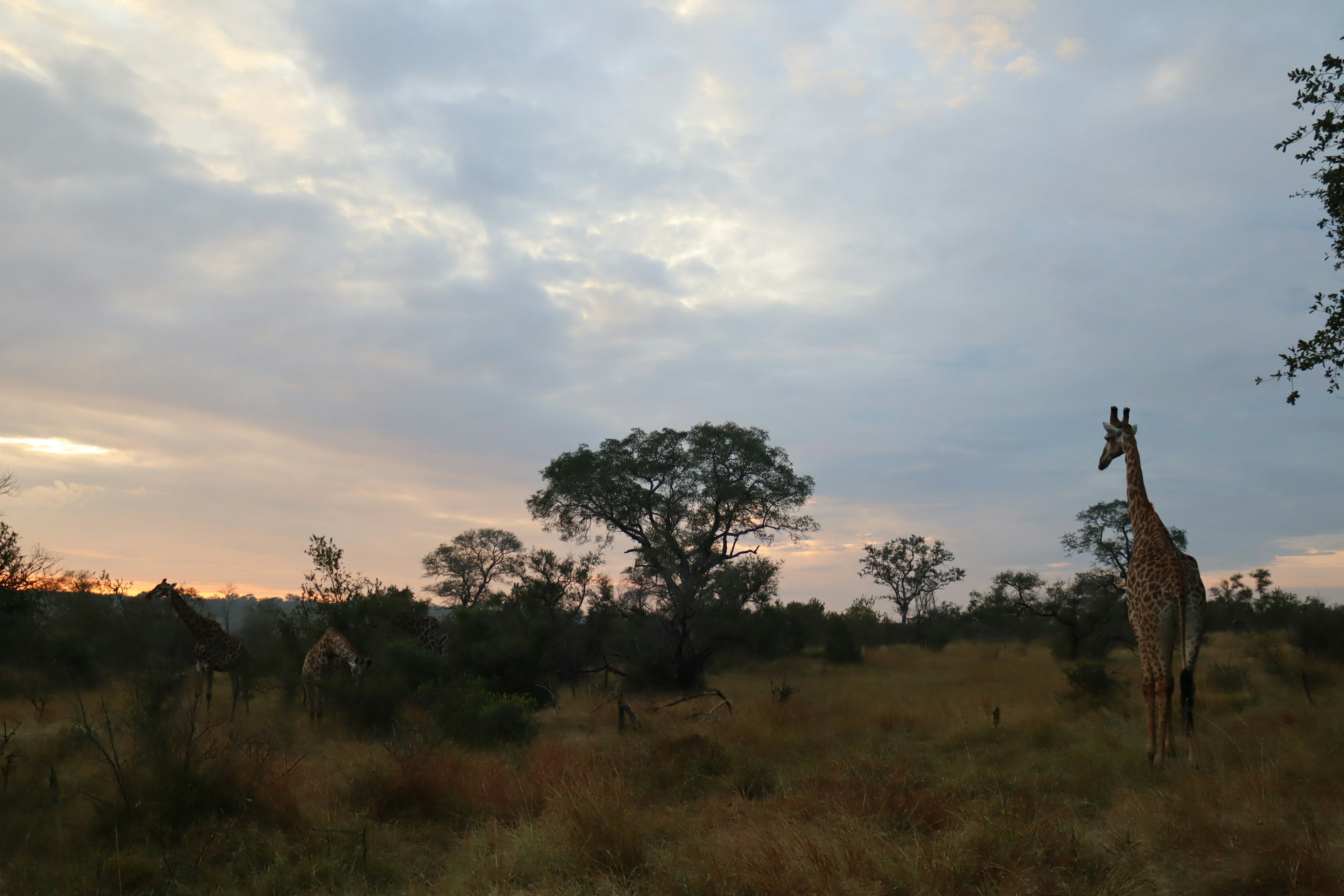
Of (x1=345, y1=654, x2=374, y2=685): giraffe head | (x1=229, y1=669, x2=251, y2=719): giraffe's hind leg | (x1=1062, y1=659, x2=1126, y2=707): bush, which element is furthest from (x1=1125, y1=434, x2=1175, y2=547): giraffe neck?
(x1=229, y1=669, x2=251, y2=719): giraffe's hind leg

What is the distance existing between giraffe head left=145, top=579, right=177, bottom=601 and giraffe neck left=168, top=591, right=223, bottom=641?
96mm

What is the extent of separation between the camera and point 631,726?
594 inches

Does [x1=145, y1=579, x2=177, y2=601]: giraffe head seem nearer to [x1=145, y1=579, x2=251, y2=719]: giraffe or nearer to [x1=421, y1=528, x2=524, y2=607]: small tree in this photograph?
[x1=145, y1=579, x2=251, y2=719]: giraffe

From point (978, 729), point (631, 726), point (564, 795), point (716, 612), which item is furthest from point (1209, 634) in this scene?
point (564, 795)

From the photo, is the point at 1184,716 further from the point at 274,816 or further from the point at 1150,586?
the point at 274,816

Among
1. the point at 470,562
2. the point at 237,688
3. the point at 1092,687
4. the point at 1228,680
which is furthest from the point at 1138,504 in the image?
the point at 470,562

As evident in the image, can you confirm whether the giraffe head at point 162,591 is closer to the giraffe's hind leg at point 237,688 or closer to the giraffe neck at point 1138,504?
the giraffe's hind leg at point 237,688

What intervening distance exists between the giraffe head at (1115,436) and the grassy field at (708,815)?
4.58m

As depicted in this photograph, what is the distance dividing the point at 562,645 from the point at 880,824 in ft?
47.4

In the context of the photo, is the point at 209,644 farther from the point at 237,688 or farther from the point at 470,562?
the point at 470,562

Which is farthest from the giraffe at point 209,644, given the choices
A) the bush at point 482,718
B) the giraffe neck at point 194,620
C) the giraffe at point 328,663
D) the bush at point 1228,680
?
the bush at point 1228,680

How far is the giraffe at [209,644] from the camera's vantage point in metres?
16.4

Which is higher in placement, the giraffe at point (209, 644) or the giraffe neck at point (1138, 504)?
the giraffe neck at point (1138, 504)

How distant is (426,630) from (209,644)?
4.83m
